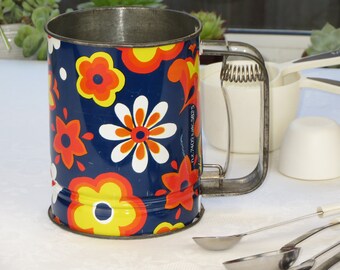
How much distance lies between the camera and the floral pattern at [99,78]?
2.10 feet

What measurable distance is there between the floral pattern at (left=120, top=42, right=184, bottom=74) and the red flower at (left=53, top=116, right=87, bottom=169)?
6cm

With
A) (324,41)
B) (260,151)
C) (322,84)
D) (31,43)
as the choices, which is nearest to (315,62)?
(322,84)

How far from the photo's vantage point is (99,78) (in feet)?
2.12

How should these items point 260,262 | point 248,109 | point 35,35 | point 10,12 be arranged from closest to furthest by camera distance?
point 260,262 < point 248,109 < point 35,35 < point 10,12

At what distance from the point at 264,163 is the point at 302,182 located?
0.10 metres

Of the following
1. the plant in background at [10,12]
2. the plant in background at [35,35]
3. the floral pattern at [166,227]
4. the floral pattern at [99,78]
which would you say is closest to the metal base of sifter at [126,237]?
the floral pattern at [166,227]

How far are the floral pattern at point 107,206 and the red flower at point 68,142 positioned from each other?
2 cm

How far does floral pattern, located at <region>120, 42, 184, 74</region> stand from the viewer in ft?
2.09

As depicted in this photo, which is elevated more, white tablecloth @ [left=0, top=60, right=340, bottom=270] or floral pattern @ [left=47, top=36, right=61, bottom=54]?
floral pattern @ [left=47, top=36, right=61, bottom=54]

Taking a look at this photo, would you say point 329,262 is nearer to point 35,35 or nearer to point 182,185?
point 182,185

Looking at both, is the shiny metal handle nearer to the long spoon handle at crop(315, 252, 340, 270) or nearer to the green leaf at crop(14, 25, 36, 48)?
the long spoon handle at crop(315, 252, 340, 270)

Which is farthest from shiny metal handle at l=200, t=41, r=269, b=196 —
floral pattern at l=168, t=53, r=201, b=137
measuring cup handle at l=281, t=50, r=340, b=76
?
measuring cup handle at l=281, t=50, r=340, b=76

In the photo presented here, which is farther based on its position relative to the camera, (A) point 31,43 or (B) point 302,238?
(A) point 31,43

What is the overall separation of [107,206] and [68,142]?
6 centimetres
